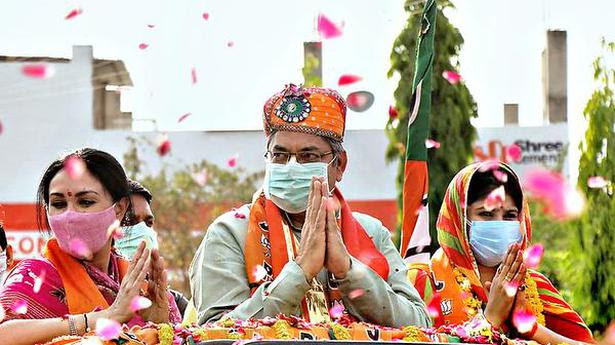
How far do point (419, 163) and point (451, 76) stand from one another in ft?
37.0

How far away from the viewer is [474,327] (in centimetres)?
382

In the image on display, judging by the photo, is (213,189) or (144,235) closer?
(144,235)

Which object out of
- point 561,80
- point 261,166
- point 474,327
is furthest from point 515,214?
point 561,80

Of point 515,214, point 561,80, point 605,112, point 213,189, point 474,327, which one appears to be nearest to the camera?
point 474,327

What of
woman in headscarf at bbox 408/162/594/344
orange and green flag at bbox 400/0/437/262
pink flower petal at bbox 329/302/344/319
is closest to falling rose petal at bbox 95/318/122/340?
pink flower petal at bbox 329/302/344/319

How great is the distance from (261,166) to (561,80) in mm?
10057

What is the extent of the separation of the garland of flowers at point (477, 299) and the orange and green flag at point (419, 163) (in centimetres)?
55

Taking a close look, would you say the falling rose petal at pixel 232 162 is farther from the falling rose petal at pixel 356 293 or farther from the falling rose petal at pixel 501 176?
the falling rose petal at pixel 356 293

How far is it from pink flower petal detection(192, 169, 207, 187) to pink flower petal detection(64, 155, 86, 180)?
2343 centimetres

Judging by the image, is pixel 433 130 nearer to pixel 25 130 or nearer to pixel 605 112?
pixel 605 112

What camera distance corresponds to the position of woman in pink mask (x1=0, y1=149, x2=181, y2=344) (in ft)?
14.3

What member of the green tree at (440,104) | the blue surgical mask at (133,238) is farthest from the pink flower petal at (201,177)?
the blue surgical mask at (133,238)

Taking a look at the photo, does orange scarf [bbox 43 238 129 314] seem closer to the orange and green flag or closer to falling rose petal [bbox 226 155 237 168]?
the orange and green flag

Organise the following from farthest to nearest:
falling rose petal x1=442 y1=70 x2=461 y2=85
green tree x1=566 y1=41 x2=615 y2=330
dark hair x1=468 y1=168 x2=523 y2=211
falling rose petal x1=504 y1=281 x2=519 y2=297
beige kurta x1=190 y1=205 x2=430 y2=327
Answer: falling rose petal x1=442 y1=70 x2=461 y2=85
green tree x1=566 y1=41 x2=615 y2=330
dark hair x1=468 y1=168 x2=523 y2=211
falling rose petal x1=504 y1=281 x2=519 y2=297
beige kurta x1=190 y1=205 x2=430 y2=327
